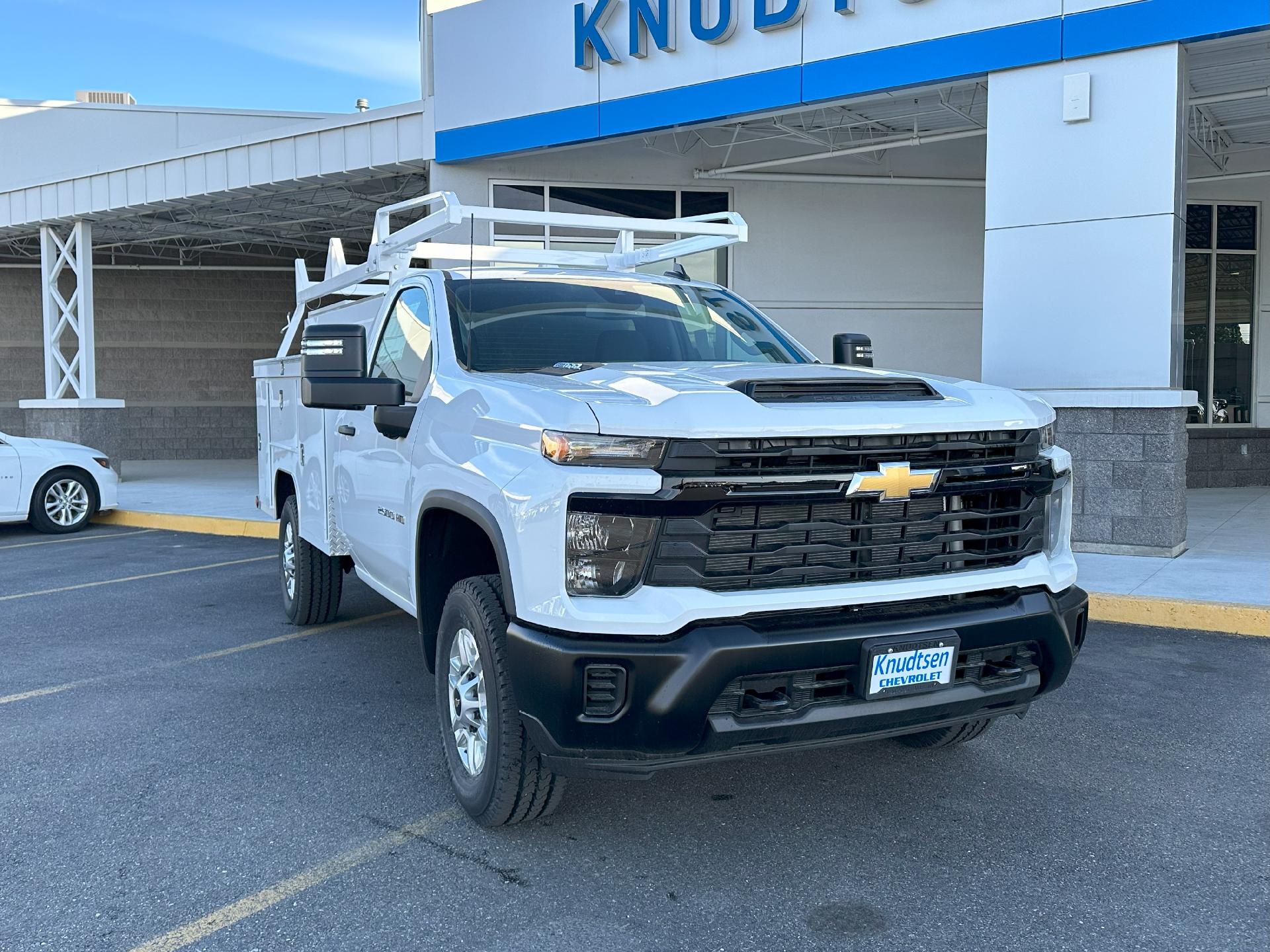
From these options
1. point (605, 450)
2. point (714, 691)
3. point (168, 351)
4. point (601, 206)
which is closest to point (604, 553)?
point (605, 450)

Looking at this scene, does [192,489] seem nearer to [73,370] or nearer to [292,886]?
[73,370]

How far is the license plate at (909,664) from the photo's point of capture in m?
3.26

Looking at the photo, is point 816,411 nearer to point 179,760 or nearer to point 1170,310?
point 179,760

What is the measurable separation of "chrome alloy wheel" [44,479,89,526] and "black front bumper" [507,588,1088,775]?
10.5 meters

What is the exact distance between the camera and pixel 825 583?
133 inches

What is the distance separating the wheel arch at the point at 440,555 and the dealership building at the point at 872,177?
4754 mm

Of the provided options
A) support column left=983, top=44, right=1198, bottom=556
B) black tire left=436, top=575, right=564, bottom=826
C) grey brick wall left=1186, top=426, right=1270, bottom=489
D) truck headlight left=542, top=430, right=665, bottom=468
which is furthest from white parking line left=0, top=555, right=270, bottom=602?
grey brick wall left=1186, top=426, right=1270, bottom=489

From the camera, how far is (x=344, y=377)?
432cm

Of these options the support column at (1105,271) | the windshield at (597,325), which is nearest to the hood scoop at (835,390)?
the windshield at (597,325)

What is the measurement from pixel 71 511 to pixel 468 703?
397 inches

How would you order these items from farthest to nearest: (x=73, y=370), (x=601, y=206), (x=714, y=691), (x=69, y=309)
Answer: (x=73, y=370)
(x=69, y=309)
(x=601, y=206)
(x=714, y=691)

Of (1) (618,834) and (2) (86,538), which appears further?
(2) (86,538)

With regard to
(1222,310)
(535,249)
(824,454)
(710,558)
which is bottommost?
(710,558)

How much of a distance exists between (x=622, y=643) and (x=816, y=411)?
0.90 m
